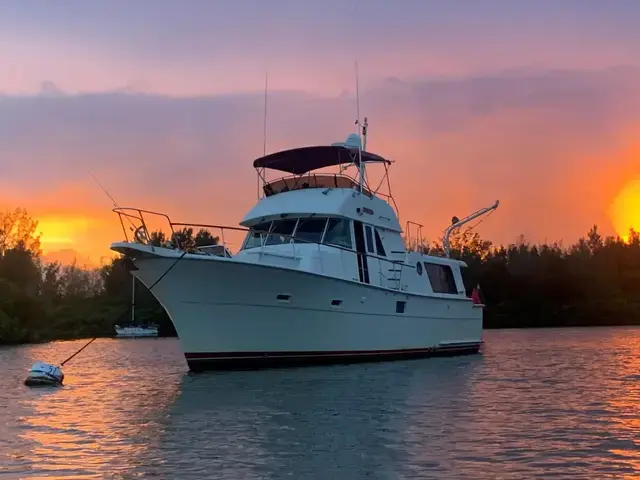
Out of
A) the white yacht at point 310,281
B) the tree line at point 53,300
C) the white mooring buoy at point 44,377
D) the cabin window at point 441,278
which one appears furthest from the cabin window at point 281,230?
the tree line at point 53,300

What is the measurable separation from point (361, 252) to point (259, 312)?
171 inches

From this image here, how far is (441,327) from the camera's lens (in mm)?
24562

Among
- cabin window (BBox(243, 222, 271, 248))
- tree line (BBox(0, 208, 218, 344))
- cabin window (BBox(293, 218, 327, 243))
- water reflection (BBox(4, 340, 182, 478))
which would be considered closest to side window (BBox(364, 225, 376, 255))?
cabin window (BBox(293, 218, 327, 243))

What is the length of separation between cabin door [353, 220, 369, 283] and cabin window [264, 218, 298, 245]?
70.7 inches

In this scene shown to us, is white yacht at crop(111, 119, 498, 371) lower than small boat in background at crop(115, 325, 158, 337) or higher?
higher

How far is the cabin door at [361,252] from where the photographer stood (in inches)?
814

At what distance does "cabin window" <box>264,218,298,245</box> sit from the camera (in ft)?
67.1

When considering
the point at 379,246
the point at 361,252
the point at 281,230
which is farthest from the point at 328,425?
the point at 379,246

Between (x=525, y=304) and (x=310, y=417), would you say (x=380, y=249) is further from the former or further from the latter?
(x=525, y=304)

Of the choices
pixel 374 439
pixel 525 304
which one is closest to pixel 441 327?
pixel 374 439

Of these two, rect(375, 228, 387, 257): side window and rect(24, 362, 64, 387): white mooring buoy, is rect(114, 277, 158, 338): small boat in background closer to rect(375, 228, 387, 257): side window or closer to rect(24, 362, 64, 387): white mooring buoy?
rect(375, 228, 387, 257): side window

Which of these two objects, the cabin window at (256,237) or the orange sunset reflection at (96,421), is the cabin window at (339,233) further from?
the orange sunset reflection at (96,421)

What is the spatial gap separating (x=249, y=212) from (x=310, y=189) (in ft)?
6.29

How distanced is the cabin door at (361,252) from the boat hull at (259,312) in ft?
2.54
